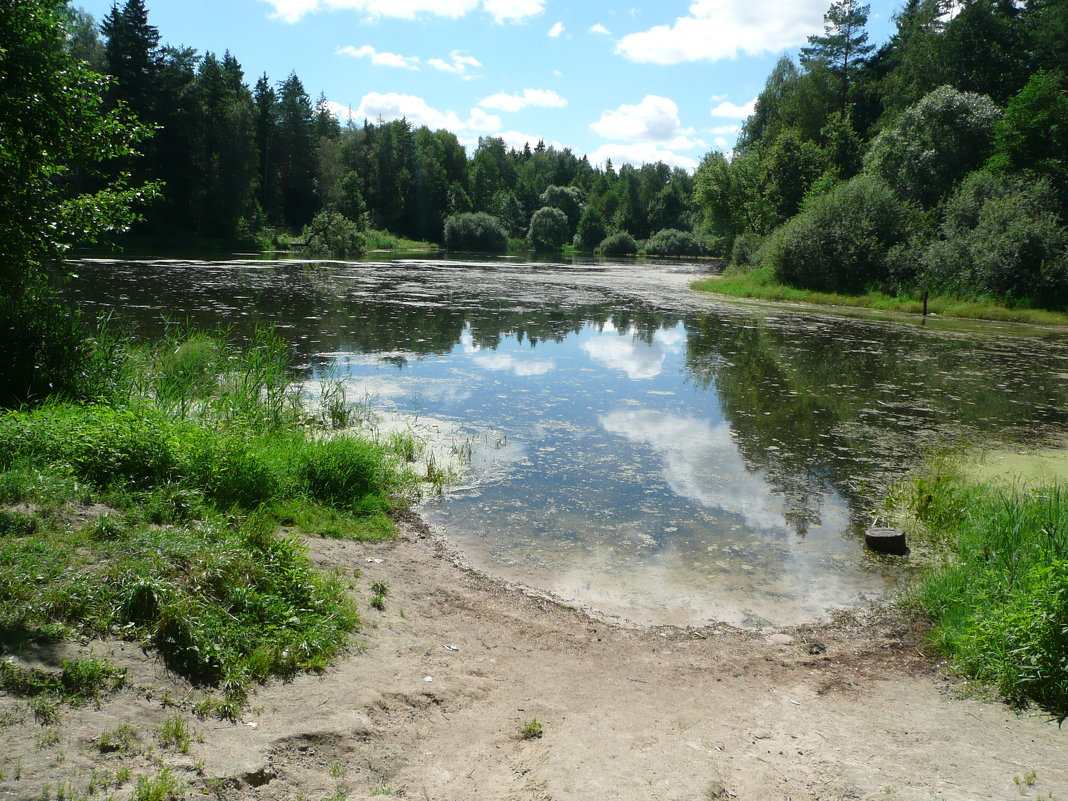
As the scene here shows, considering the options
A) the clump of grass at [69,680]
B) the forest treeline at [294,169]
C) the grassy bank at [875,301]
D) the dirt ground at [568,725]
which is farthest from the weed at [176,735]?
the grassy bank at [875,301]

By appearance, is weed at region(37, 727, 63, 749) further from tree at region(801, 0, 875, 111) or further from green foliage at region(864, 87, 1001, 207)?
tree at region(801, 0, 875, 111)

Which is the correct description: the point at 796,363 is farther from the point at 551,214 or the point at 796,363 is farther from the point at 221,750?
the point at 551,214

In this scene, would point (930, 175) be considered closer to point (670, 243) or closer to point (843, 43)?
point (843, 43)

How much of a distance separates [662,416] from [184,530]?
30.0ft

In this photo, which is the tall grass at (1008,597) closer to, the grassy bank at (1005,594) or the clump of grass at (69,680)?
the grassy bank at (1005,594)

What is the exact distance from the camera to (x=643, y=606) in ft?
20.5

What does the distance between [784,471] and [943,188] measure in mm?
33840

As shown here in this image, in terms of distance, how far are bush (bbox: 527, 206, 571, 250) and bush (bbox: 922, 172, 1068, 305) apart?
7116cm

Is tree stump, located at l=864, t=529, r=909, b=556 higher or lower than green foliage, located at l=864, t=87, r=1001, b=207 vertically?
lower

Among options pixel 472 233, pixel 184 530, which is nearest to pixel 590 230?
pixel 472 233

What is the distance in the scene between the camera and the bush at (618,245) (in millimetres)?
96125

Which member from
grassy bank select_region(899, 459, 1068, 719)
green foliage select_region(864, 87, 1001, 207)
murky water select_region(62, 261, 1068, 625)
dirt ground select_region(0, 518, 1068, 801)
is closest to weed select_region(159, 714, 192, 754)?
dirt ground select_region(0, 518, 1068, 801)

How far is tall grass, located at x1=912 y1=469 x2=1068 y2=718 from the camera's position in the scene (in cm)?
451

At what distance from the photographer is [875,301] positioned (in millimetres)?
33188
